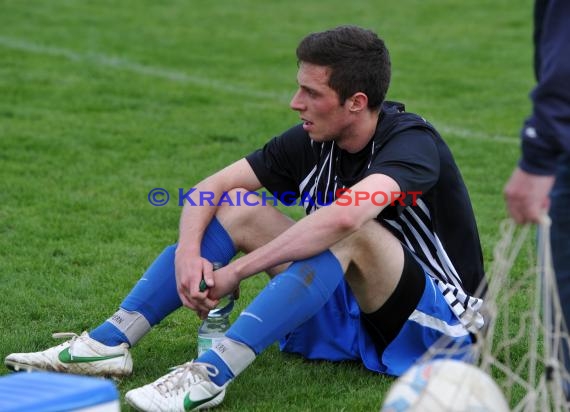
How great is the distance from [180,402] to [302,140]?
122 cm

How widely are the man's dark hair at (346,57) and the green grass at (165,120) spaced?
1141mm

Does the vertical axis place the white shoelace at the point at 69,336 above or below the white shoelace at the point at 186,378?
below

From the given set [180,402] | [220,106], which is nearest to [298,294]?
[180,402]

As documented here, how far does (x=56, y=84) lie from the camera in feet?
34.9

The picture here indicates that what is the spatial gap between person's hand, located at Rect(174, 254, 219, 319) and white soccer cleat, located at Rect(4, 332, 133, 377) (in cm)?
35

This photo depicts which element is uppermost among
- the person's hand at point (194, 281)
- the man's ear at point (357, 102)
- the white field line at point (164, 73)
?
the man's ear at point (357, 102)

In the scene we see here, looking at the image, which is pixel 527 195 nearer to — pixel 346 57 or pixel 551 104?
pixel 551 104

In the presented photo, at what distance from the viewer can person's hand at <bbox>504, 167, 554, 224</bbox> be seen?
116 inches

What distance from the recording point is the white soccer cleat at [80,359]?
4.29 meters

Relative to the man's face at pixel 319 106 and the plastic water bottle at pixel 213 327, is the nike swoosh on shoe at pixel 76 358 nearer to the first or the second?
the plastic water bottle at pixel 213 327

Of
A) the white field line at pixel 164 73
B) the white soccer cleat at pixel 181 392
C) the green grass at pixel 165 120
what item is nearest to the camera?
the white soccer cleat at pixel 181 392

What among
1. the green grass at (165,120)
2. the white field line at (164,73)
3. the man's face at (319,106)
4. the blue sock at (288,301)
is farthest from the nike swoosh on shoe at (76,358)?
the white field line at (164,73)

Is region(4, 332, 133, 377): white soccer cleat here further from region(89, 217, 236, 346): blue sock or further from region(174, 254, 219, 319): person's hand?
region(174, 254, 219, 319): person's hand

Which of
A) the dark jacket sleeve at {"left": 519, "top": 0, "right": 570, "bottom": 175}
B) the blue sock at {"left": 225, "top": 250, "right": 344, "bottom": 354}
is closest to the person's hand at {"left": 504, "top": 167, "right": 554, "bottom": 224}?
the dark jacket sleeve at {"left": 519, "top": 0, "right": 570, "bottom": 175}
